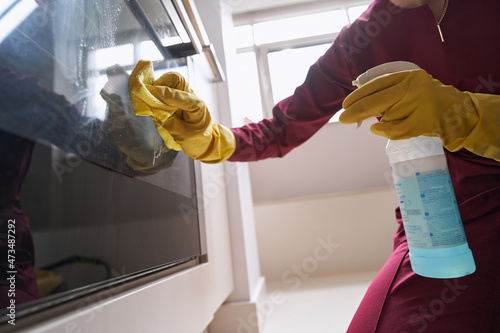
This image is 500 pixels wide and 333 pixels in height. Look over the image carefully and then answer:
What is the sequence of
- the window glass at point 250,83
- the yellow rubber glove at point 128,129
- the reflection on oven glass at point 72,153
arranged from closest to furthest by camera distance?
the reflection on oven glass at point 72,153, the yellow rubber glove at point 128,129, the window glass at point 250,83

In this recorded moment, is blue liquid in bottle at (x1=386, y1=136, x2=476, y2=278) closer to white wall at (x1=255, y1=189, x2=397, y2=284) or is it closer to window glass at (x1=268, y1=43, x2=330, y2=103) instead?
white wall at (x1=255, y1=189, x2=397, y2=284)

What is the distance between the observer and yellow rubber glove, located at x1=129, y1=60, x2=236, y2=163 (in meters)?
0.50

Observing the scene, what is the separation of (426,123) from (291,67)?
2.12 m

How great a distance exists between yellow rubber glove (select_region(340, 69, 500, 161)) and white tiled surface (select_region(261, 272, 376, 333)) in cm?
75

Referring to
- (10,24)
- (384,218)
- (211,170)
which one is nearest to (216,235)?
(211,170)

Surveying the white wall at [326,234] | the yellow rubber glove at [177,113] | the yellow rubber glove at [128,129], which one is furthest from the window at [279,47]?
the yellow rubber glove at [128,129]

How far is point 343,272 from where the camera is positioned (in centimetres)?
178

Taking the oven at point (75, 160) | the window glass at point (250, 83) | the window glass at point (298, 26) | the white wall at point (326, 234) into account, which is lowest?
the white wall at point (326, 234)

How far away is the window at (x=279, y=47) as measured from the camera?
7.92 feet

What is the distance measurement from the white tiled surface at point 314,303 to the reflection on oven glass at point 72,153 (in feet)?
2.46

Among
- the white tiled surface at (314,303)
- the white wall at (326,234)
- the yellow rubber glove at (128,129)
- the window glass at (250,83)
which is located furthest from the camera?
the window glass at (250,83)

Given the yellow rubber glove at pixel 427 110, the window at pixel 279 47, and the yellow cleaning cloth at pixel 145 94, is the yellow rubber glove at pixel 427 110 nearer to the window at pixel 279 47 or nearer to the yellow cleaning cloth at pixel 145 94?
the yellow cleaning cloth at pixel 145 94

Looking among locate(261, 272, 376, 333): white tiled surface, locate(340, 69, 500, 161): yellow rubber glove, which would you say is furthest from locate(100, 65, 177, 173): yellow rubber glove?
locate(261, 272, 376, 333): white tiled surface

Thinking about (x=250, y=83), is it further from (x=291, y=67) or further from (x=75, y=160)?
(x=75, y=160)
